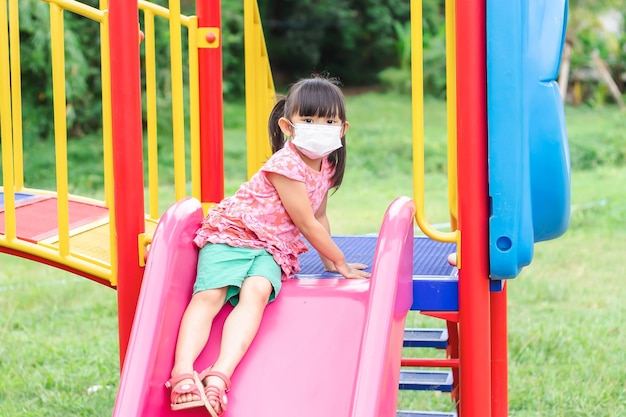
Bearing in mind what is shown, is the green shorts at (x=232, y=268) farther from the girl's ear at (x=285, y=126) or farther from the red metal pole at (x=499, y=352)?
the red metal pole at (x=499, y=352)

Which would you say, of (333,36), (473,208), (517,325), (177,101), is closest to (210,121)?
(177,101)

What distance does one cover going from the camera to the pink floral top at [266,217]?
97.7 inches

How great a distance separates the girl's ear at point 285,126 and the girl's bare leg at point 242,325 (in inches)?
17.2

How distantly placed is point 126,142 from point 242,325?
1.93 feet

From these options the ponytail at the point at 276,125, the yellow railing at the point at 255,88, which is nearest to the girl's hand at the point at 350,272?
the ponytail at the point at 276,125

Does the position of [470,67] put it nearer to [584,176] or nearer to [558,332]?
[558,332]

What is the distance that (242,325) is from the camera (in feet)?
7.52

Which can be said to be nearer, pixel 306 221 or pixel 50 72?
pixel 306 221

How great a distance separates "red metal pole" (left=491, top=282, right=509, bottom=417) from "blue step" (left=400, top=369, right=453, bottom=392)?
224mm

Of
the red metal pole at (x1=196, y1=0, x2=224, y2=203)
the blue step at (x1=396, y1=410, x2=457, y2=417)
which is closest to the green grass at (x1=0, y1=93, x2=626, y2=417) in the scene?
the blue step at (x1=396, y1=410, x2=457, y2=417)

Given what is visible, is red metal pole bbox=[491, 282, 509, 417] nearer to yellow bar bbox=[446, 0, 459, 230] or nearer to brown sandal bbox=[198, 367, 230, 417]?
yellow bar bbox=[446, 0, 459, 230]

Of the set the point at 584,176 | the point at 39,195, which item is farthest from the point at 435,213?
the point at 39,195

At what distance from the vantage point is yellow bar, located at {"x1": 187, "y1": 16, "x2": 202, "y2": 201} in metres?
2.86

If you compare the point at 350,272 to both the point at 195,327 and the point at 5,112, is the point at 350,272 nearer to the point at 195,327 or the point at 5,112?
the point at 195,327
